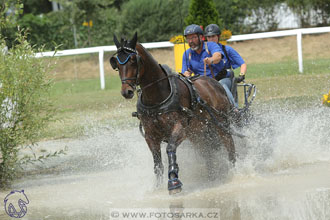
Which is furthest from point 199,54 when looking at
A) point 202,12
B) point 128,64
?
point 202,12

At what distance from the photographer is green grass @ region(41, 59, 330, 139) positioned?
12945mm

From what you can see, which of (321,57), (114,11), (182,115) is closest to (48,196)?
(182,115)

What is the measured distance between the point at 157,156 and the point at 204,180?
0.95 metres

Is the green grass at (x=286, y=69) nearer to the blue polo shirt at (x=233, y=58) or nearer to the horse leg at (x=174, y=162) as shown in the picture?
the blue polo shirt at (x=233, y=58)

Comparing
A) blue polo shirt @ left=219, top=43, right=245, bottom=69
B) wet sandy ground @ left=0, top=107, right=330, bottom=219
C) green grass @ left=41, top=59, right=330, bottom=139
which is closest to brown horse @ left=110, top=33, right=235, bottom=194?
wet sandy ground @ left=0, top=107, right=330, bottom=219

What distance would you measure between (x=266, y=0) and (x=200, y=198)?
22771mm

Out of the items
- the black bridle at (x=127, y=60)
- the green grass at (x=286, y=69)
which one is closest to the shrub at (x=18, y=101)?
the black bridle at (x=127, y=60)

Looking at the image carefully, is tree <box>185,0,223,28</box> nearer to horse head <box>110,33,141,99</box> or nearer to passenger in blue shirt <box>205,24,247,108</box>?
passenger in blue shirt <box>205,24,247,108</box>

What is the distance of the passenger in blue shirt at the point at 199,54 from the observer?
778 cm

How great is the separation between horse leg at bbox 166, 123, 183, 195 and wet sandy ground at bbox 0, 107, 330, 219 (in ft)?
0.51

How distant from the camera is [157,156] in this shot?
7031 mm

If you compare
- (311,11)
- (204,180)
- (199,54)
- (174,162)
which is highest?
(311,11)

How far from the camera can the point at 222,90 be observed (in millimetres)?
7980

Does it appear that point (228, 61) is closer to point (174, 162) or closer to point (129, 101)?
point (174, 162)
